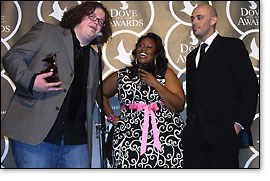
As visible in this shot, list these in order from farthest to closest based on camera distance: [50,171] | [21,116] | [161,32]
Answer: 1. [161,32]
2. [50,171]
3. [21,116]

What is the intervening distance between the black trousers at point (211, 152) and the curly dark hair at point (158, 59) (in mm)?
413

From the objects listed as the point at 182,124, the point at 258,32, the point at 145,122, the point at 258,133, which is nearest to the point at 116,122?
the point at 145,122

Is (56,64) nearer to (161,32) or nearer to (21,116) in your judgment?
(21,116)

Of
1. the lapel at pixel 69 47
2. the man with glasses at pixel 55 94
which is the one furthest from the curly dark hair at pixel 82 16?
the lapel at pixel 69 47

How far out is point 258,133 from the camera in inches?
110

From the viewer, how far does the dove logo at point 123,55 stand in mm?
2936

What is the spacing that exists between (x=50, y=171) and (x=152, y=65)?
893 mm

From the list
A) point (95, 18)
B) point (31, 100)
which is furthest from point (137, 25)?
point (31, 100)

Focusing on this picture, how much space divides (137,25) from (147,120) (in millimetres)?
627

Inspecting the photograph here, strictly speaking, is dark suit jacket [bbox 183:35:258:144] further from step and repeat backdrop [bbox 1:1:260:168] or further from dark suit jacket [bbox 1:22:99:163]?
dark suit jacket [bbox 1:22:99:163]

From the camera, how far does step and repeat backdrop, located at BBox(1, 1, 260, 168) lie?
2893 millimetres

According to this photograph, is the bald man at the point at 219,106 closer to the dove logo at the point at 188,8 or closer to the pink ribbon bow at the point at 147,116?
the pink ribbon bow at the point at 147,116

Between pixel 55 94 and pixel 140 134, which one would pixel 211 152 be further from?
pixel 55 94

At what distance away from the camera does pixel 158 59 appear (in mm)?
2885
